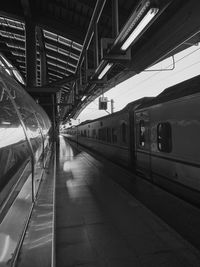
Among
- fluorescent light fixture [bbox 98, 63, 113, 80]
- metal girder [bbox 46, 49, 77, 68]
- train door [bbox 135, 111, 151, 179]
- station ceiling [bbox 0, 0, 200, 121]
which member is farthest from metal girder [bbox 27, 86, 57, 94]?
metal girder [bbox 46, 49, 77, 68]

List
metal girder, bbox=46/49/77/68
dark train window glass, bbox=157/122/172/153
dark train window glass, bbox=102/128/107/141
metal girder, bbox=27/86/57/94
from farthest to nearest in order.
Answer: metal girder, bbox=46/49/77/68 → dark train window glass, bbox=102/128/107/141 → metal girder, bbox=27/86/57/94 → dark train window glass, bbox=157/122/172/153

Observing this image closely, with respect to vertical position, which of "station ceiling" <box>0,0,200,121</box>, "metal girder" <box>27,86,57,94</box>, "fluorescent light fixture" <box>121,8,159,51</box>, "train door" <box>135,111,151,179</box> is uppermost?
"station ceiling" <box>0,0,200,121</box>

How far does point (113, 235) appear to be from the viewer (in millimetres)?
3980

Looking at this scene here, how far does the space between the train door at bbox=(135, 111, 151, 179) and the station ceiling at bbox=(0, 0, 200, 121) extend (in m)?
1.63

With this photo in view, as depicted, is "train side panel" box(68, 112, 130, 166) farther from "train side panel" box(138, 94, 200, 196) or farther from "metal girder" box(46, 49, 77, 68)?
"metal girder" box(46, 49, 77, 68)

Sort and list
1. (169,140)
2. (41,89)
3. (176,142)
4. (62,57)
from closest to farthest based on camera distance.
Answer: (176,142), (169,140), (41,89), (62,57)

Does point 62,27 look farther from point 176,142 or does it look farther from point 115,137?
point 176,142

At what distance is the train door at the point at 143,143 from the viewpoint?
7.20 metres

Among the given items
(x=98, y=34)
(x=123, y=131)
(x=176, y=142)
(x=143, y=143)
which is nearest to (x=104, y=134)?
(x=123, y=131)

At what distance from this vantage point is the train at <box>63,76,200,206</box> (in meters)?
4.80

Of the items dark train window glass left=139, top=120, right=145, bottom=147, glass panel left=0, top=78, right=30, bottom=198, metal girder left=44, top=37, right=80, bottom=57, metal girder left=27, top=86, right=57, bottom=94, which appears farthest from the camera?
metal girder left=44, top=37, right=80, bottom=57

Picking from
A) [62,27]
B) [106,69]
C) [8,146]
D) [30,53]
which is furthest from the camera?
[30,53]

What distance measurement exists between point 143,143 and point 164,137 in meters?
1.59

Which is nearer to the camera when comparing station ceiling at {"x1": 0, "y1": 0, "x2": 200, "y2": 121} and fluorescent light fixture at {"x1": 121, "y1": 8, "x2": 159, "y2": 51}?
fluorescent light fixture at {"x1": 121, "y1": 8, "x2": 159, "y2": 51}
